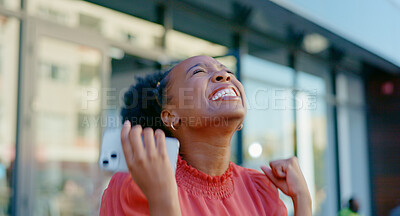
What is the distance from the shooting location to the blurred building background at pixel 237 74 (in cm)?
411

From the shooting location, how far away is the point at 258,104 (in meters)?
6.85

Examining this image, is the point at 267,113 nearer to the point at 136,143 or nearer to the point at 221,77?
the point at 221,77

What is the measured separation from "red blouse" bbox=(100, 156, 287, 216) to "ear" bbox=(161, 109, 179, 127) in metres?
0.14

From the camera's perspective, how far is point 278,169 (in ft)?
4.92

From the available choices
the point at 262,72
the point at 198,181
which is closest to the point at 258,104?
the point at 262,72

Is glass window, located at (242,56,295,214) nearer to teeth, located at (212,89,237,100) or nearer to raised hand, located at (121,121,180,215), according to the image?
teeth, located at (212,89,237,100)

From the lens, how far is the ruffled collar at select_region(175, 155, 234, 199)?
1396 mm

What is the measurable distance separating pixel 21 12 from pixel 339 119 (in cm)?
739

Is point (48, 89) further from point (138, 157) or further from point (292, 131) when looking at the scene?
point (292, 131)

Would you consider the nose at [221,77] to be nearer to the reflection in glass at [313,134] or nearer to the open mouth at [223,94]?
the open mouth at [223,94]

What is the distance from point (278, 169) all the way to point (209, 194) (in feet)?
0.91

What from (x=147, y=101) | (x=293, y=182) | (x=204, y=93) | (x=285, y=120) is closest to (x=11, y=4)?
(x=147, y=101)

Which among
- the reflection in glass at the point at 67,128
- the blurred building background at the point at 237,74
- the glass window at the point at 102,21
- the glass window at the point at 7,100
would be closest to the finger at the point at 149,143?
the blurred building background at the point at 237,74

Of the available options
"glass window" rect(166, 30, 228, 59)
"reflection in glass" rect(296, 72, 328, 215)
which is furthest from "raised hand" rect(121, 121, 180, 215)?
"reflection in glass" rect(296, 72, 328, 215)
